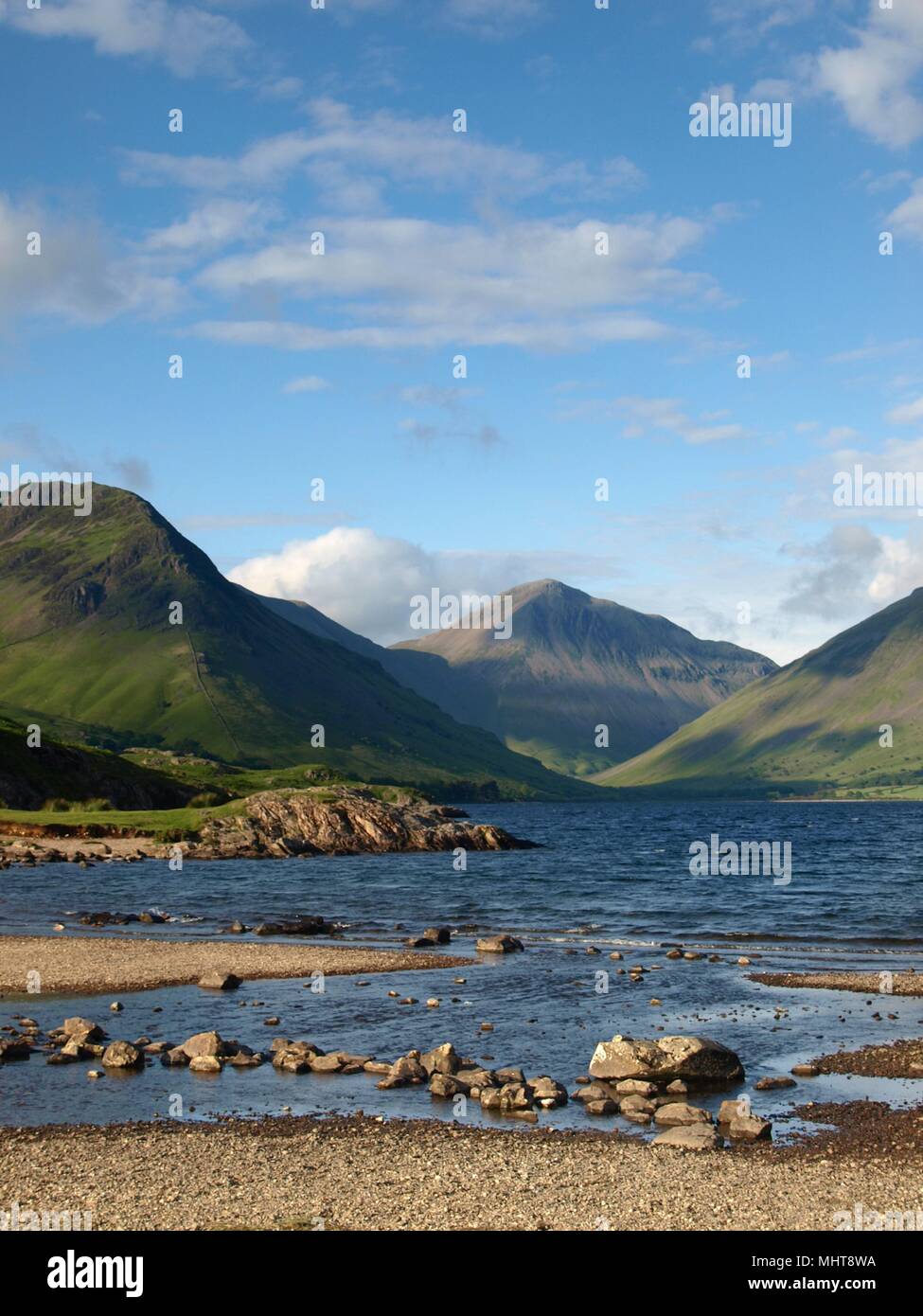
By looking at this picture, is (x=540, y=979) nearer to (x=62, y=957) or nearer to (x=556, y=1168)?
(x=62, y=957)

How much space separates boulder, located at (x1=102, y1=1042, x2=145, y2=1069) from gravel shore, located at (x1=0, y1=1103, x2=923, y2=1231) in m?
6.33

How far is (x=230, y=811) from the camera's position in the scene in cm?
14175

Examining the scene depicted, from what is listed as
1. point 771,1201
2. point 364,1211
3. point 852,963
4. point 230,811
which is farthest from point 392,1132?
point 230,811

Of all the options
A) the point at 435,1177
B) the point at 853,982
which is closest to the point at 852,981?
the point at 853,982

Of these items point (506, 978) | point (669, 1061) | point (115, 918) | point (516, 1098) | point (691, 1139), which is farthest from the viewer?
point (115, 918)

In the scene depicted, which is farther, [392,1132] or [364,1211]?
[392,1132]

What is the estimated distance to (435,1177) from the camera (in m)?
22.8

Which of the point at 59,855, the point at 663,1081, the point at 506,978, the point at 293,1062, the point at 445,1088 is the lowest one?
the point at 506,978

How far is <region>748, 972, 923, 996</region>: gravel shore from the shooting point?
47094 mm

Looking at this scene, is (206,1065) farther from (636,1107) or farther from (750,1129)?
(750,1129)

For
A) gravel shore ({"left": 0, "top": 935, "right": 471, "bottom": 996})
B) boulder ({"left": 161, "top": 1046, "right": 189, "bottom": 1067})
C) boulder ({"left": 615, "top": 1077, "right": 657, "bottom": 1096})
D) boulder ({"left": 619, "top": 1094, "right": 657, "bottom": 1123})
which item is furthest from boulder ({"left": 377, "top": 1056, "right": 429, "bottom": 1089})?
gravel shore ({"left": 0, "top": 935, "right": 471, "bottom": 996})

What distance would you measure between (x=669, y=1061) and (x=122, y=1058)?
15732mm

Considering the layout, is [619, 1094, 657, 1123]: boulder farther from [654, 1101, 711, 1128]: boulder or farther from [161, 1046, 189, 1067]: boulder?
[161, 1046, 189, 1067]: boulder
